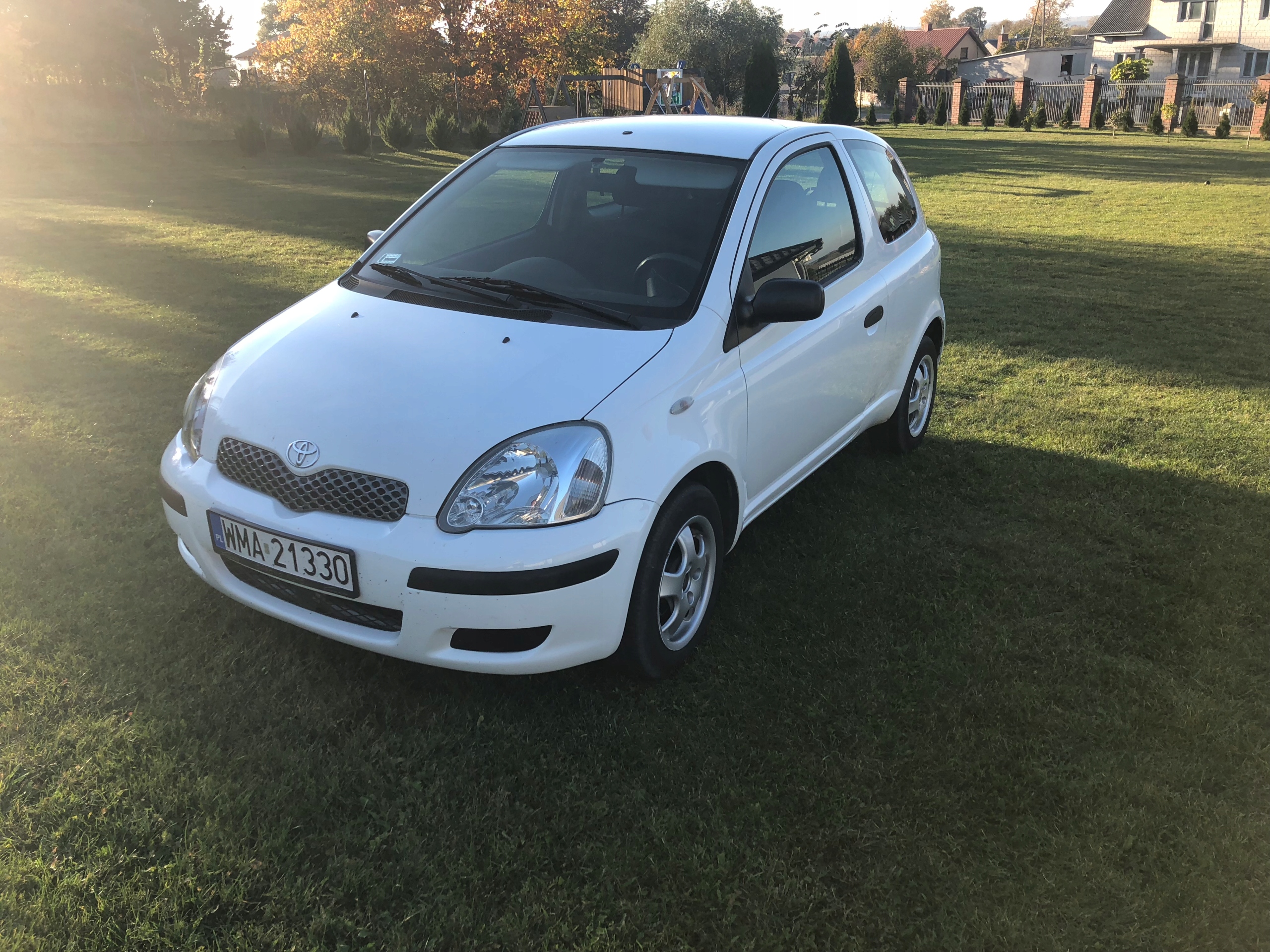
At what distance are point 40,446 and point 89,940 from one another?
3485mm

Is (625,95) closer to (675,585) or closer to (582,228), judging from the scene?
(582,228)

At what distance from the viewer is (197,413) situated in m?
3.15

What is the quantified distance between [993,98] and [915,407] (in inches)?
1595

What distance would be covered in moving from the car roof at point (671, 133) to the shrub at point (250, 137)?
20.2 meters

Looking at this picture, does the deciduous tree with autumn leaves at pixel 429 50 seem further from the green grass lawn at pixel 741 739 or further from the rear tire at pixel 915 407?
the green grass lawn at pixel 741 739

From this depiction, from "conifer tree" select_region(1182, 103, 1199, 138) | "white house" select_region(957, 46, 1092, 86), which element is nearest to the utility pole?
"conifer tree" select_region(1182, 103, 1199, 138)

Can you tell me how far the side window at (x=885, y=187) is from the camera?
4.52 metres

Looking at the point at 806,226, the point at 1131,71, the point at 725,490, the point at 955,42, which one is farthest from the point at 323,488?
the point at 955,42

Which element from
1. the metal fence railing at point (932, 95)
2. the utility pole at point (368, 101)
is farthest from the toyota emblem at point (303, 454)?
the metal fence railing at point (932, 95)

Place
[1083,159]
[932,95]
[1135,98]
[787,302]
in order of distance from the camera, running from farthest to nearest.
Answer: [932,95] → [1135,98] → [1083,159] → [787,302]

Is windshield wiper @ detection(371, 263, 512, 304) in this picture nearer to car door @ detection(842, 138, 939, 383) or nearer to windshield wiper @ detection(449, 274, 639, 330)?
windshield wiper @ detection(449, 274, 639, 330)

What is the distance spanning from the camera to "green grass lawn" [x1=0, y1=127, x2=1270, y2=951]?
2311mm

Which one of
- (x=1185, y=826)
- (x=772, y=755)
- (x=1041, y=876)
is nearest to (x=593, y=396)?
(x=772, y=755)

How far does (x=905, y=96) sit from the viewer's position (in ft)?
136
